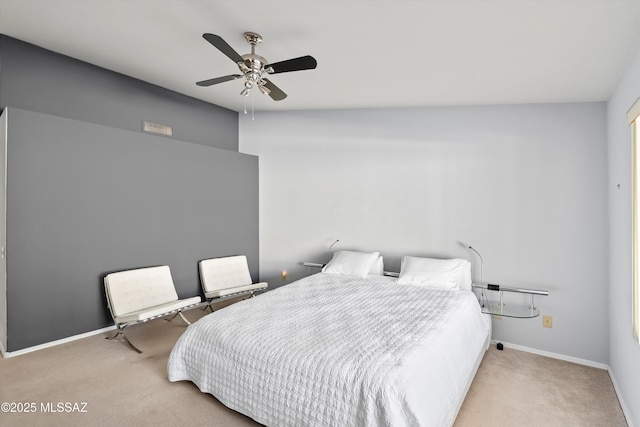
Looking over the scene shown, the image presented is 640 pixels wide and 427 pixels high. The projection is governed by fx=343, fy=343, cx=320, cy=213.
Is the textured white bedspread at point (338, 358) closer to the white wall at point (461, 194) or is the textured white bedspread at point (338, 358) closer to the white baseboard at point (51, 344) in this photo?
the white wall at point (461, 194)

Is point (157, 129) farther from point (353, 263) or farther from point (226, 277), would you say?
point (353, 263)

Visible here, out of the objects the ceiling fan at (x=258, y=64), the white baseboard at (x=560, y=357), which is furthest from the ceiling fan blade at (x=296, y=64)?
the white baseboard at (x=560, y=357)

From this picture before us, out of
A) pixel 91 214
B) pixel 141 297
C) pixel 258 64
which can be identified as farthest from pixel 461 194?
pixel 91 214

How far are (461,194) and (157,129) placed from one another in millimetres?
3600

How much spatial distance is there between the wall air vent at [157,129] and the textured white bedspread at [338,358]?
2.52m

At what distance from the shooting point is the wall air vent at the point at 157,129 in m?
4.01

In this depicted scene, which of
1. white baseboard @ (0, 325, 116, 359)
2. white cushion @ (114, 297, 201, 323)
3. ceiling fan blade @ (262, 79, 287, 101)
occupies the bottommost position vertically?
white baseboard @ (0, 325, 116, 359)

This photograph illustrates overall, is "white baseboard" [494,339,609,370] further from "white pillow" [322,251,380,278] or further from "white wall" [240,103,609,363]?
"white pillow" [322,251,380,278]

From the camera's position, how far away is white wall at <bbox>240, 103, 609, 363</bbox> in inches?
124

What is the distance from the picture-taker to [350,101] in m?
3.95

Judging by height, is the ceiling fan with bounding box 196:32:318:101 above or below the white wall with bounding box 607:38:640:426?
above

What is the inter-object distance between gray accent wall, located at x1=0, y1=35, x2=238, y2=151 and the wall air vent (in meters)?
Answer: 0.05

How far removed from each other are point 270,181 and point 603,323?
3.98 meters

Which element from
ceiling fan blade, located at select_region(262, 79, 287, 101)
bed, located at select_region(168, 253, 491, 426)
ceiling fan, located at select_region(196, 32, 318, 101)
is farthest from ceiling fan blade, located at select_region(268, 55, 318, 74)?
bed, located at select_region(168, 253, 491, 426)
